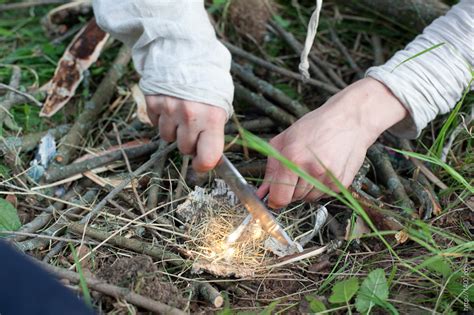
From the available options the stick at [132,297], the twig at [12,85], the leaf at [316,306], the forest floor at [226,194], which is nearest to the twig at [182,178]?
the forest floor at [226,194]

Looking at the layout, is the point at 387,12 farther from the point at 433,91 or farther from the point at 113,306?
the point at 113,306

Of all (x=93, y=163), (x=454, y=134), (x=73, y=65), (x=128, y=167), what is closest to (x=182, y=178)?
(x=128, y=167)

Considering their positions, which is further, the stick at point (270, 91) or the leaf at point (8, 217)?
the stick at point (270, 91)

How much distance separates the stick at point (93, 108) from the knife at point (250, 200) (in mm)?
672

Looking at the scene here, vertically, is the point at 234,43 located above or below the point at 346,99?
below

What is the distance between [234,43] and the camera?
8.17 ft

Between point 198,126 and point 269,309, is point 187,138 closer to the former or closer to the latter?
point 198,126

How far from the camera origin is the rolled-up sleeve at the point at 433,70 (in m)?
1.62

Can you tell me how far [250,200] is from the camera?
5.23 ft

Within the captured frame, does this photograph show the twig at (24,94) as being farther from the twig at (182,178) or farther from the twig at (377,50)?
the twig at (377,50)

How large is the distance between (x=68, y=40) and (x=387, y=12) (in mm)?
1377

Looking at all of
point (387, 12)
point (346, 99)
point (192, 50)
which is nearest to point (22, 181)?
point (192, 50)

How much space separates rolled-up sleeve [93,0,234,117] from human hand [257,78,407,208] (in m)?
0.21

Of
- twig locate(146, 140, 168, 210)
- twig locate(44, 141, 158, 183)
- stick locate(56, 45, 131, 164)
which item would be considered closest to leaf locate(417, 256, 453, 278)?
twig locate(146, 140, 168, 210)
